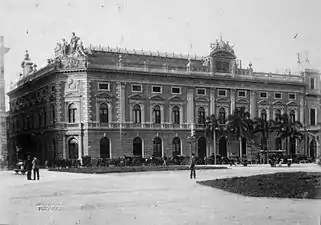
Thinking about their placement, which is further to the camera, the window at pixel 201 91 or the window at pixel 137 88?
A: the window at pixel 137 88

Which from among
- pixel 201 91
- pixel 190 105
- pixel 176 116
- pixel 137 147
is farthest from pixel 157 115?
pixel 201 91

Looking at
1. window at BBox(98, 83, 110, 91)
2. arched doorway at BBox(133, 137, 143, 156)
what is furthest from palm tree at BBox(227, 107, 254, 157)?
window at BBox(98, 83, 110, 91)

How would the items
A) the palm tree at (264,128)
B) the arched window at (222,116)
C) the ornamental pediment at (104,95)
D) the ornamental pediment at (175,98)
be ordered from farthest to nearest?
the ornamental pediment at (104,95)
the ornamental pediment at (175,98)
the arched window at (222,116)
the palm tree at (264,128)

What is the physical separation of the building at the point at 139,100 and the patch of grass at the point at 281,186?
2.61 feet

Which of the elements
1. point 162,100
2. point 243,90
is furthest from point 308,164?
point 162,100

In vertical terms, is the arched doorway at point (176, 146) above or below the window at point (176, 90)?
below

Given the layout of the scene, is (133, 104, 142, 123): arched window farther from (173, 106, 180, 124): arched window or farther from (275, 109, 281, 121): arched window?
(275, 109, 281, 121): arched window

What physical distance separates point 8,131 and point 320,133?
5.58 metres

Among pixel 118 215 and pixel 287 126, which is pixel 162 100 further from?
pixel 118 215

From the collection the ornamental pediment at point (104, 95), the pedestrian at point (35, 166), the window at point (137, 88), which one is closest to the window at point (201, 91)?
the window at point (137, 88)

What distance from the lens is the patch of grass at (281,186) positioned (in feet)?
28.8

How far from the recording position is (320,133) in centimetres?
916

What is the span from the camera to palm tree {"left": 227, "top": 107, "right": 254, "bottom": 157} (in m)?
13.0

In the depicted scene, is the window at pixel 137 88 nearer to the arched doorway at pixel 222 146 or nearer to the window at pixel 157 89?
the window at pixel 157 89
